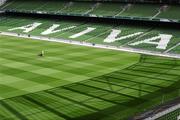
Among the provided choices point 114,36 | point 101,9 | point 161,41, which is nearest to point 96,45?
point 114,36

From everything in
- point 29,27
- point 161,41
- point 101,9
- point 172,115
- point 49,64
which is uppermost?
point 172,115

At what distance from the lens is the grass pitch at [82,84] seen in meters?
17.5

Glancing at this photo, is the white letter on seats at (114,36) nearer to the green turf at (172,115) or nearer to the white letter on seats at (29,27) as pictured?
the white letter on seats at (29,27)

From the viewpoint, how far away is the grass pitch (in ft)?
57.4

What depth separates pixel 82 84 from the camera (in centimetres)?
2230

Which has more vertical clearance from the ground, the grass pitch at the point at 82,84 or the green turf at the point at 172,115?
the green turf at the point at 172,115

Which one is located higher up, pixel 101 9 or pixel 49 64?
pixel 101 9

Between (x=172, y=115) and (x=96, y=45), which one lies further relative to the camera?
(x=96, y=45)

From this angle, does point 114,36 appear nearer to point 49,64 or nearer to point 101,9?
point 101,9

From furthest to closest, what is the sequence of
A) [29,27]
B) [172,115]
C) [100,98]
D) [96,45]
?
[29,27] < [96,45] < [100,98] < [172,115]

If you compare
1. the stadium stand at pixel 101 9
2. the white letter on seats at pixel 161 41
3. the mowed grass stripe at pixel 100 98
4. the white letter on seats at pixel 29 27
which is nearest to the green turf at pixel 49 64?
the mowed grass stripe at pixel 100 98

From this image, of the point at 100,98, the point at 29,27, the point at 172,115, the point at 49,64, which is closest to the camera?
the point at 172,115

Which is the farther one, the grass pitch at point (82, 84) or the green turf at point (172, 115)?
the grass pitch at point (82, 84)

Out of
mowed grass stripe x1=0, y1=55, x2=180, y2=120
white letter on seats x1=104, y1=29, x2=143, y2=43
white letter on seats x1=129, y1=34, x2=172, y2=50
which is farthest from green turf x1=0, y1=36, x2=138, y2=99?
white letter on seats x1=129, y1=34, x2=172, y2=50
